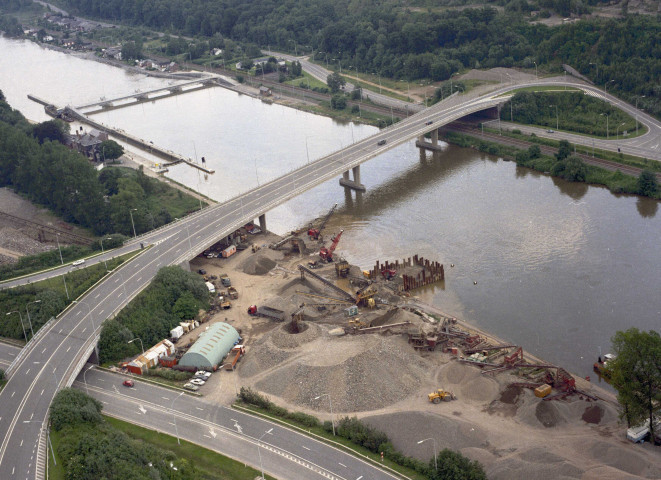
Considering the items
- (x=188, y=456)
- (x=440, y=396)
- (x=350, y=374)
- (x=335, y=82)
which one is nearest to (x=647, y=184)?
(x=440, y=396)

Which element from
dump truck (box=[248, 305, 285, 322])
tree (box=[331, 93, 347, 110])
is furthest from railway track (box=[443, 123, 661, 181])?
dump truck (box=[248, 305, 285, 322])

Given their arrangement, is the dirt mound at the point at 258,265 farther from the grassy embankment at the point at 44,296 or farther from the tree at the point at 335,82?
the tree at the point at 335,82

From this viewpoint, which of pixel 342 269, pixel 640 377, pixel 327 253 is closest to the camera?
pixel 640 377

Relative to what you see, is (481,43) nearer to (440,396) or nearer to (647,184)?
(647,184)

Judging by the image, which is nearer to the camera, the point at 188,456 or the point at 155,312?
the point at 188,456

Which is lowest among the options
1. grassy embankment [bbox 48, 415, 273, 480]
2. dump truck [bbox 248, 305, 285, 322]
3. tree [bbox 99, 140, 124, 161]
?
grassy embankment [bbox 48, 415, 273, 480]

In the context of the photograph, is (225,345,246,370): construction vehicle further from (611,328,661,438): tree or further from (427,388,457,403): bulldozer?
(611,328,661,438): tree

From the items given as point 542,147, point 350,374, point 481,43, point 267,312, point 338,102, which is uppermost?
point 481,43
